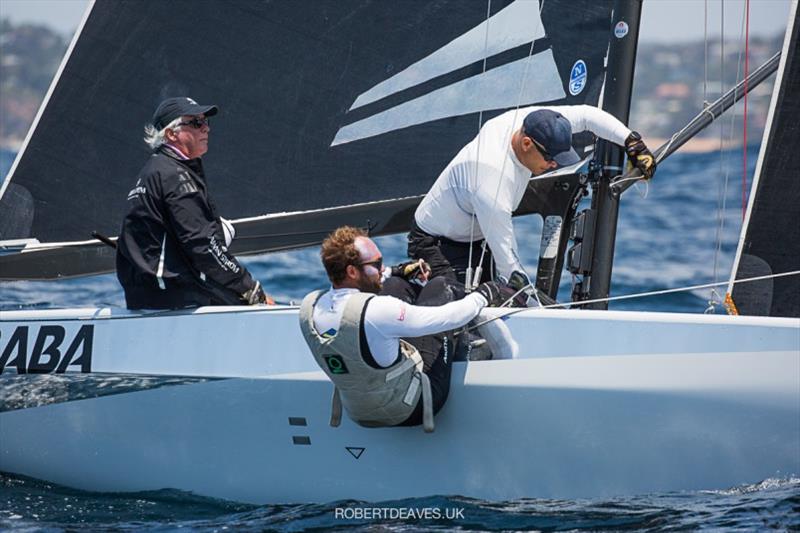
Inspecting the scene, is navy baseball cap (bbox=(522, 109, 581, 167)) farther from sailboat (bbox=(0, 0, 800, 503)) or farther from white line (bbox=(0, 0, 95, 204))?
white line (bbox=(0, 0, 95, 204))

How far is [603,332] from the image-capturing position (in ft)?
12.9

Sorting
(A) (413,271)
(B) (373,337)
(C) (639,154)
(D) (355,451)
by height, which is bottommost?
(D) (355,451)

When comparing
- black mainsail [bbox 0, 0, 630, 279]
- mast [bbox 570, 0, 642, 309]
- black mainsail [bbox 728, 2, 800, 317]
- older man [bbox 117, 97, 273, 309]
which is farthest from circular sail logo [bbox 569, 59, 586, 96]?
older man [bbox 117, 97, 273, 309]

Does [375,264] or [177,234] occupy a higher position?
[177,234]

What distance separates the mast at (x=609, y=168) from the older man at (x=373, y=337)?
0.84m

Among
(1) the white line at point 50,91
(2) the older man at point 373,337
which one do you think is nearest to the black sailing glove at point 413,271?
(2) the older man at point 373,337

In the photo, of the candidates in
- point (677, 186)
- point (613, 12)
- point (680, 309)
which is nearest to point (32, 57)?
point (677, 186)

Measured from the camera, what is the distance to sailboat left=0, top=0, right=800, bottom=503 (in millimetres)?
3922

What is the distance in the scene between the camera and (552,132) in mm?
4262

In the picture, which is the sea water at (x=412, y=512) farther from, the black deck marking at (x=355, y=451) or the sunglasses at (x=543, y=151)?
the sunglasses at (x=543, y=151)

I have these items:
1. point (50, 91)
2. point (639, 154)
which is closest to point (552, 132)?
point (639, 154)

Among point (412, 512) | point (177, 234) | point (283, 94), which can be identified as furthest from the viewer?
point (283, 94)

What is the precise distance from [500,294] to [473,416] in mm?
404

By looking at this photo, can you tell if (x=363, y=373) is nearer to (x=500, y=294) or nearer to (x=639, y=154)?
(x=500, y=294)
